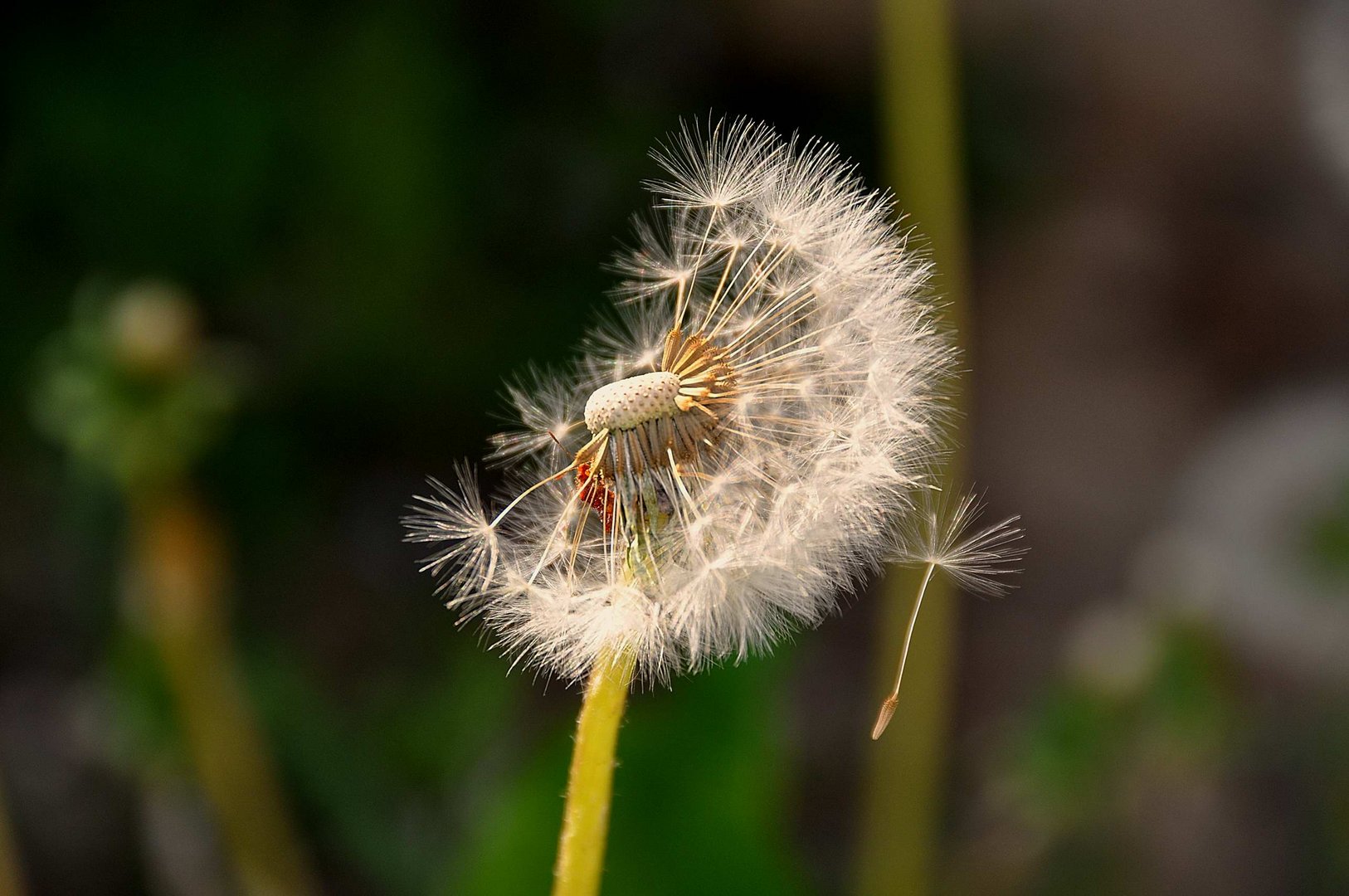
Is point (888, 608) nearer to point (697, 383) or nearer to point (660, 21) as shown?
point (697, 383)

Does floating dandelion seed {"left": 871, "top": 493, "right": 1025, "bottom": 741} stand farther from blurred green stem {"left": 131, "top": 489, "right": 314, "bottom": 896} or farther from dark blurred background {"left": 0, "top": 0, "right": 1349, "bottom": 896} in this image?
blurred green stem {"left": 131, "top": 489, "right": 314, "bottom": 896}

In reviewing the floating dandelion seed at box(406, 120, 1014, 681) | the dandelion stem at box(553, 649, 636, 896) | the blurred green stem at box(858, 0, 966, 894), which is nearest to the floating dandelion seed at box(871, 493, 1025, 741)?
the floating dandelion seed at box(406, 120, 1014, 681)

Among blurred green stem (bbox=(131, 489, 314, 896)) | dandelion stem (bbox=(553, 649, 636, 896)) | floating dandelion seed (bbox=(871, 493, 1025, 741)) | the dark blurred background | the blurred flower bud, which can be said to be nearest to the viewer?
dandelion stem (bbox=(553, 649, 636, 896))

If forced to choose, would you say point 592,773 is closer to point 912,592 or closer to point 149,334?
point 912,592

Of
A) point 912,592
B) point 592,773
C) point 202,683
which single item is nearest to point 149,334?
point 202,683

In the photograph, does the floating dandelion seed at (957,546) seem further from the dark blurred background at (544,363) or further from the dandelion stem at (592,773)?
the dark blurred background at (544,363)

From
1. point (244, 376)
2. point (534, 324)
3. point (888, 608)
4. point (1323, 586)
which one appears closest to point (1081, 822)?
point (888, 608)
